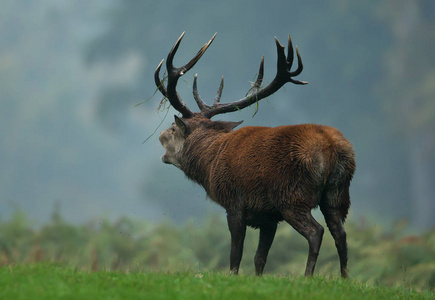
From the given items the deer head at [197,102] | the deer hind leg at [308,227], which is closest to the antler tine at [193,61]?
the deer head at [197,102]

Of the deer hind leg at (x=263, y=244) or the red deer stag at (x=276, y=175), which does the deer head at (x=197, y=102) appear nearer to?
the red deer stag at (x=276, y=175)

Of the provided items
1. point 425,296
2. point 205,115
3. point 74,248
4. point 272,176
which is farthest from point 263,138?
point 74,248

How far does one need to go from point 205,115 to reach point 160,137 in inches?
36.7

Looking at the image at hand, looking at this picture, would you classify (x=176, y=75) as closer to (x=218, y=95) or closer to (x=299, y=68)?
(x=218, y=95)

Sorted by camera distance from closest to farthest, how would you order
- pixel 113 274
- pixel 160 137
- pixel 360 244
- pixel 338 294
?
pixel 338 294, pixel 113 274, pixel 160 137, pixel 360 244

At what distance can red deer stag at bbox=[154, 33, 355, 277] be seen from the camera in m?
7.25

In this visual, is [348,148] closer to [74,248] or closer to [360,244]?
[360,244]

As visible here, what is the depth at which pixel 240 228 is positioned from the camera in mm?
7852

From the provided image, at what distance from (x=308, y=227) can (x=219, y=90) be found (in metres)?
3.94

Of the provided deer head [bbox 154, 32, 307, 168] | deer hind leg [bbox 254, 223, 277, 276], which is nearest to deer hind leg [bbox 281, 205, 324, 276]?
deer hind leg [bbox 254, 223, 277, 276]

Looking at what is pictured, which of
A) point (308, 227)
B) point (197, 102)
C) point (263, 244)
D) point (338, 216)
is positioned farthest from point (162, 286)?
point (197, 102)

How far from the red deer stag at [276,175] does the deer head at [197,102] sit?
0.03m

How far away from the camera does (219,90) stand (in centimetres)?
1023

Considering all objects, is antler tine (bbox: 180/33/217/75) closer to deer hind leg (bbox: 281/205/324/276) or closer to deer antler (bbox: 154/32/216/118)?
deer antler (bbox: 154/32/216/118)
